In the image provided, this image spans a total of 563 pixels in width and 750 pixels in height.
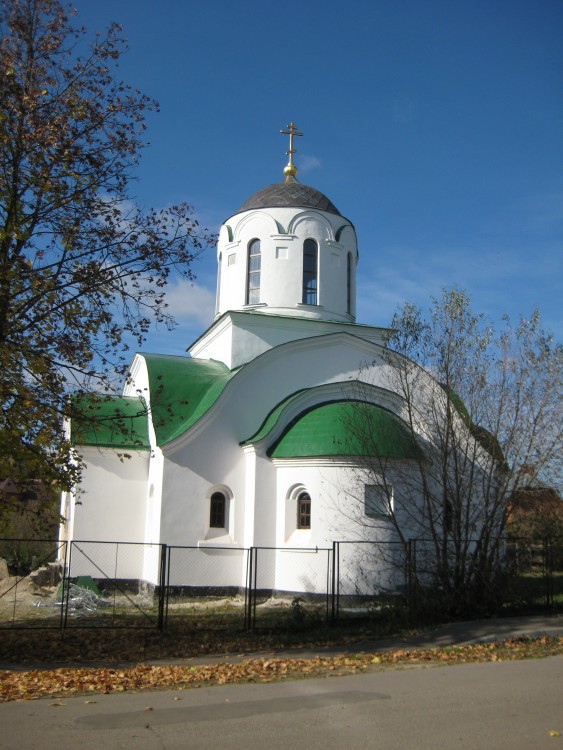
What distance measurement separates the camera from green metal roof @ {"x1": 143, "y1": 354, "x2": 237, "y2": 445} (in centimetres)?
1816

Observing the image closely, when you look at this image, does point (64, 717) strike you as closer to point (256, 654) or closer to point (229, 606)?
point (256, 654)

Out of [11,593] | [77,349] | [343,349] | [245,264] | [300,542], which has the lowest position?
[11,593]

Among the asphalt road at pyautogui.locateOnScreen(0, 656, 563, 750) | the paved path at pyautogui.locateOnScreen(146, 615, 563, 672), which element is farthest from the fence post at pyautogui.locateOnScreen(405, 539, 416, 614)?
the asphalt road at pyautogui.locateOnScreen(0, 656, 563, 750)

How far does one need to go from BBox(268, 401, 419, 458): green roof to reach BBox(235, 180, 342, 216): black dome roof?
741 cm

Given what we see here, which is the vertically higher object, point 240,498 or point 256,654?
point 240,498

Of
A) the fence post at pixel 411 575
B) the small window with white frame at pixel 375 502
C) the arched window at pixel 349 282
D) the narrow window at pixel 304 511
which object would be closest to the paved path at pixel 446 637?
the fence post at pixel 411 575

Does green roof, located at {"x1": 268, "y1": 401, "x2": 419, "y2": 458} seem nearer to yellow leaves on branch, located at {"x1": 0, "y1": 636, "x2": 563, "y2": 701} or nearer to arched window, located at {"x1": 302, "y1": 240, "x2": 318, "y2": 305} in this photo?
arched window, located at {"x1": 302, "y1": 240, "x2": 318, "y2": 305}

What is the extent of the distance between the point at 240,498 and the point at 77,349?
28.6 ft

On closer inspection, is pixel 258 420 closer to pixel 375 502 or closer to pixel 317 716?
pixel 375 502

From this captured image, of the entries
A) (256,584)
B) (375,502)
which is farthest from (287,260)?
(256,584)

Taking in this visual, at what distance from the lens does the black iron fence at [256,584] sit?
13734 mm

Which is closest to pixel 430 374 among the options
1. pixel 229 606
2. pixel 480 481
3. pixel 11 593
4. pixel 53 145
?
pixel 480 481

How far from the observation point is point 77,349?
10062mm

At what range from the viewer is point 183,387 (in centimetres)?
1922
